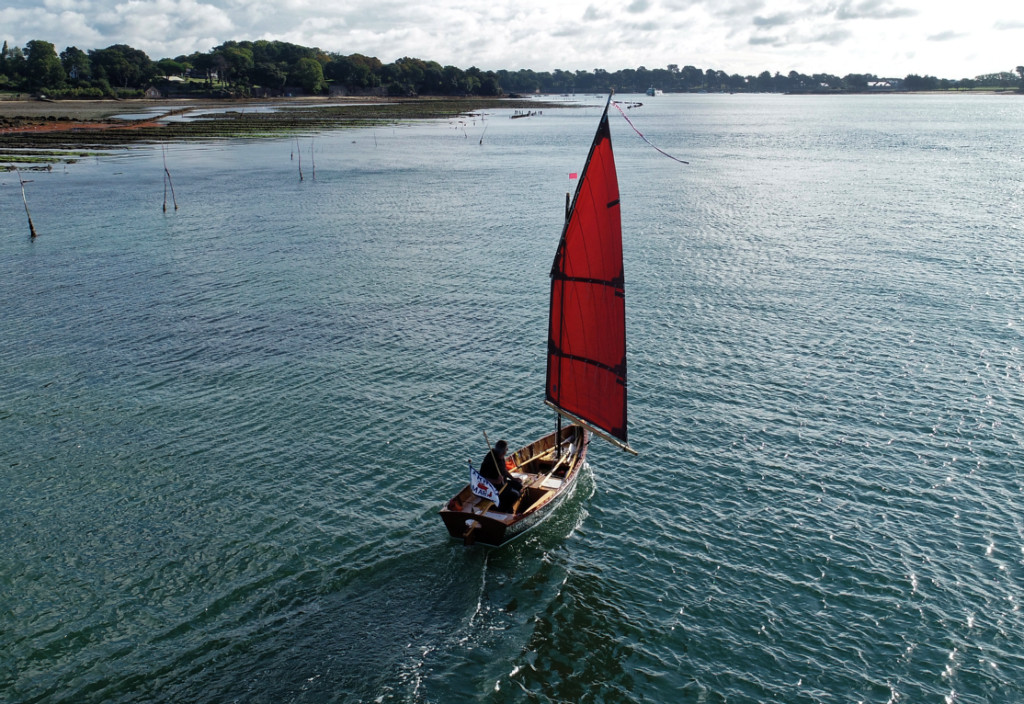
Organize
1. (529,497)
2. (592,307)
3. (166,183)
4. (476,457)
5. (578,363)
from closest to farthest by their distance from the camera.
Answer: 1. (529,497)
2. (592,307)
3. (578,363)
4. (476,457)
5. (166,183)

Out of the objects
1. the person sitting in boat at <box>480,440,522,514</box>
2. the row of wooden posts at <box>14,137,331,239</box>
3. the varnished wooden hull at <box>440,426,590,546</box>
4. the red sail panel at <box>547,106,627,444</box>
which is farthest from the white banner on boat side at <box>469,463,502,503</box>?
the row of wooden posts at <box>14,137,331,239</box>

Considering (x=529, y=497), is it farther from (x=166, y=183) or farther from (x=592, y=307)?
(x=166, y=183)

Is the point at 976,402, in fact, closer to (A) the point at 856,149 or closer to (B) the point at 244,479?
(B) the point at 244,479

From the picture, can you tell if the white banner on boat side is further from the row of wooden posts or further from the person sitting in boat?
the row of wooden posts

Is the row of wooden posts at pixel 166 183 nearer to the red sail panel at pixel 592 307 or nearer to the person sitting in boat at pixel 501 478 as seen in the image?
the red sail panel at pixel 592 307

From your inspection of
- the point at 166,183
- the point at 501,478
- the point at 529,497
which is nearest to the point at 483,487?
the point at 501,478

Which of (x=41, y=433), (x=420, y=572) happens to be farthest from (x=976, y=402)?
(x=41, y=433)

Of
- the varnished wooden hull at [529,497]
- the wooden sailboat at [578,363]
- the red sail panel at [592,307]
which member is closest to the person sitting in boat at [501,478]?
the wooden sailboat at [578,363]
